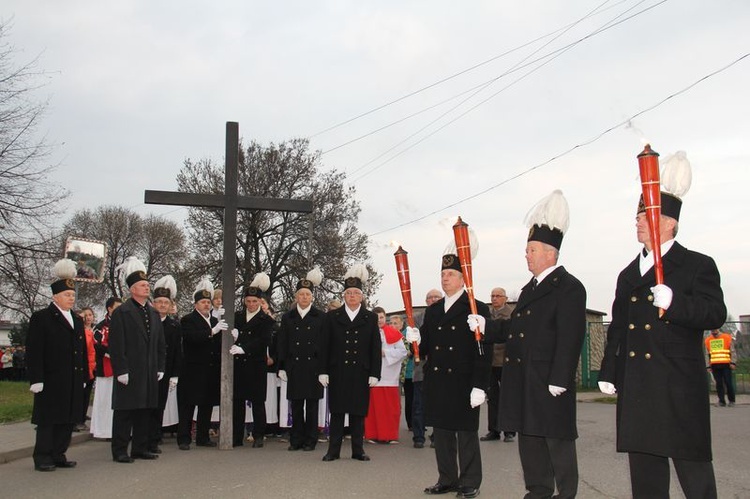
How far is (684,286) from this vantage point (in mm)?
5043

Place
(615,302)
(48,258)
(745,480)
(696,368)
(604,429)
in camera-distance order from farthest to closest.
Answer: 1. (48,258)
2. (604,429)
3. (745,480)
4. (615,302)
5. (696,368)

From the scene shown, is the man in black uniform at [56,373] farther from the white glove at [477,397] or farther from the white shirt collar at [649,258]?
the white shirt collar at [649,258]

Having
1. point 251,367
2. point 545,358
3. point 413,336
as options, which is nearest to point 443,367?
point 413,336

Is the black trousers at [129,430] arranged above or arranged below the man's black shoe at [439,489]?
above

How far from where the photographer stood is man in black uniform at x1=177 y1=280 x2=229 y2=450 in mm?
11289

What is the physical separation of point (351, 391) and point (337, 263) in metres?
28.1

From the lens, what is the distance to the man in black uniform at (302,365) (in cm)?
1095

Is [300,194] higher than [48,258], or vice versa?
[300,194]

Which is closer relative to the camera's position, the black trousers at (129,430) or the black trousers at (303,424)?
the black trousers at (129,430)

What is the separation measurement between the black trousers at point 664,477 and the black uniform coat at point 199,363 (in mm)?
7544

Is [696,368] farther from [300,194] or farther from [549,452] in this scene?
[300,194]

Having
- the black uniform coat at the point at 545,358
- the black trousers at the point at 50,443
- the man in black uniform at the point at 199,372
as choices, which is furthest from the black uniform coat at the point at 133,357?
the black uniform coat at the point at 545,358

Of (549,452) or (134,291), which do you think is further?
(134,291)

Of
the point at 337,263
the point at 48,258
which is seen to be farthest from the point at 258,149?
the point at 48,258
